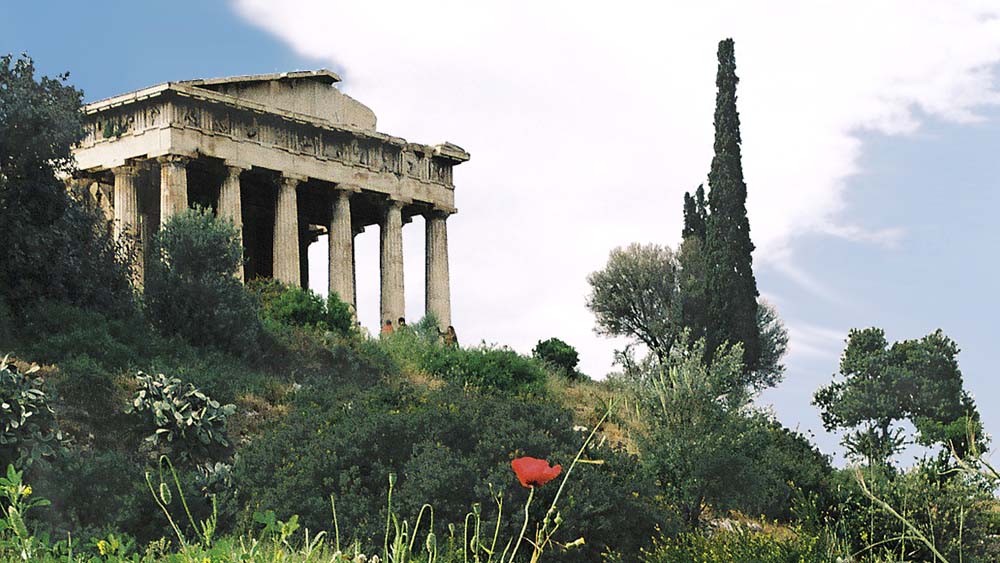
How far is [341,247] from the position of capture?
33.4m

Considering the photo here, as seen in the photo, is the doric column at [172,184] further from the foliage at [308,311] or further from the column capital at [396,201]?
the column capital at [396,201]

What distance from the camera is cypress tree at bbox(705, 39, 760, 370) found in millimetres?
36844

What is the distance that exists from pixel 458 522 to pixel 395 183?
78.8 ft

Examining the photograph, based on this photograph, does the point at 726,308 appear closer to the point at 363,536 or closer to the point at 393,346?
the point at 393,346

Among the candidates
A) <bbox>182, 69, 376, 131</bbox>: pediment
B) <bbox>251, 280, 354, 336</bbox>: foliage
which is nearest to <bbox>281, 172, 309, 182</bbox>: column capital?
<bbox>182, 69, 376, 131</bbox>: pediment

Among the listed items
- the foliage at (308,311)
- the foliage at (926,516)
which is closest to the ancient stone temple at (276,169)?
the foliage at (308,311)

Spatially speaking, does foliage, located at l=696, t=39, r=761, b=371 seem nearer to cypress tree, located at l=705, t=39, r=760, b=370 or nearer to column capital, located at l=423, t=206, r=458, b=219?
cypress tree, located at l=705, t=39, r=760, b=370

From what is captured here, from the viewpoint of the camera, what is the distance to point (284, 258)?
31.8 metres

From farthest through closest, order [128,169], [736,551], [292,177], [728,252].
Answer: [728,252] < [292,177] < [128,169] < [736,551]

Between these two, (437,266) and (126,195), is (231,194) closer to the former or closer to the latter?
(126,195)

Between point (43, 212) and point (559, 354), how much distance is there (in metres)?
14.9

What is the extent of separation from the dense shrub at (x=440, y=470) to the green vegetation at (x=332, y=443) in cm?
3

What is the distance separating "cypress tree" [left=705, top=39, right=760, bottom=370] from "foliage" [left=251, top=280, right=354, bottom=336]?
1381cm

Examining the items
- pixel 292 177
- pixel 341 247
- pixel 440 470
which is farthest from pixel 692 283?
pixel 440 470
